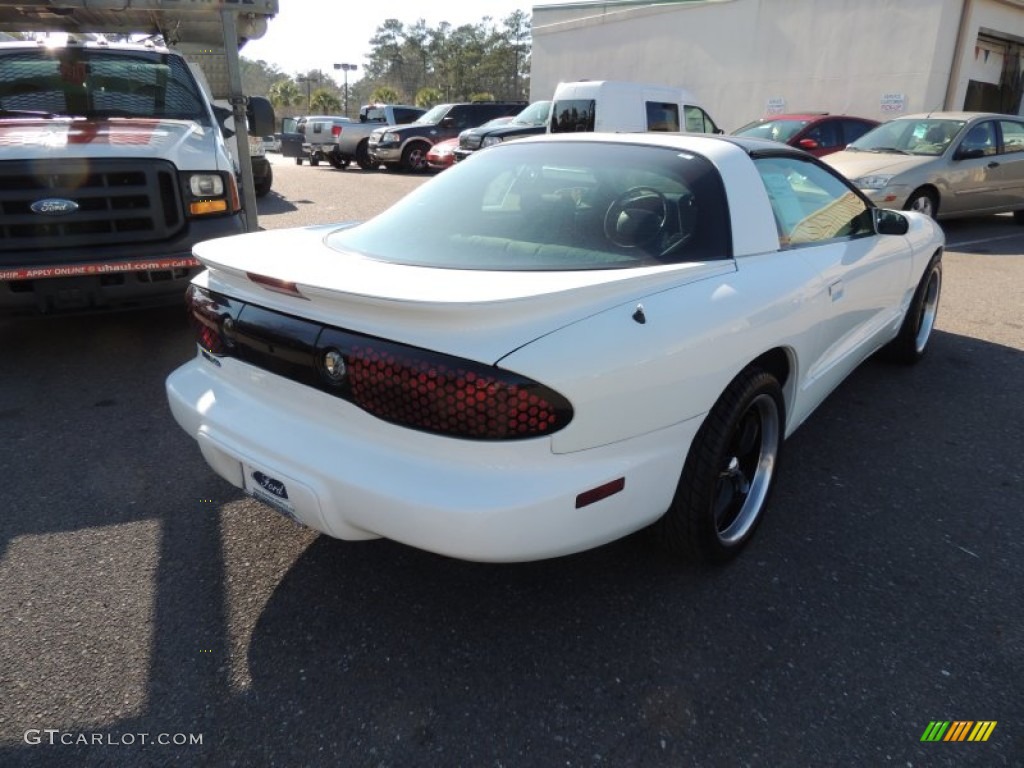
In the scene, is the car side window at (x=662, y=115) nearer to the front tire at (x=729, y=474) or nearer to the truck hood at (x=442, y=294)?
the front tire at (x=729, y=474)

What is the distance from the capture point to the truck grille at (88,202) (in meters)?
4.10

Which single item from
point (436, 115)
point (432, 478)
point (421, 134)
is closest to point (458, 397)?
point (432, 478)

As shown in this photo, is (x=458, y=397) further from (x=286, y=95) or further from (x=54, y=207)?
(x=286, y=95)

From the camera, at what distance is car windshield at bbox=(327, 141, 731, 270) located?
2.39 m

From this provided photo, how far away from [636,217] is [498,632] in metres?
1.48

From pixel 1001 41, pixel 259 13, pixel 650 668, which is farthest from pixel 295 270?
pixel 1001 41

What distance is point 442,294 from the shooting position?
1.92 meters

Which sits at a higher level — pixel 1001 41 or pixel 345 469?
pixel 1001 41

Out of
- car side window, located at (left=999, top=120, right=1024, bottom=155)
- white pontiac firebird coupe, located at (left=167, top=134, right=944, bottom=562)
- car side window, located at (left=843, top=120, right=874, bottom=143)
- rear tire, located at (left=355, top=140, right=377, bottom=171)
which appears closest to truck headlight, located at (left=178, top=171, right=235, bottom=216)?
white pontiac firebird coupe, located at (left=167, top=134, right=944, bottom=562)

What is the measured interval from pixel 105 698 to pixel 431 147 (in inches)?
713

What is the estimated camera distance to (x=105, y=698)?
199 centimetres

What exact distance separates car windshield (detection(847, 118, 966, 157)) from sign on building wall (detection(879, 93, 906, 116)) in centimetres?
849

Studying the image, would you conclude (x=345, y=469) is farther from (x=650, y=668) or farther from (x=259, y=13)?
(x=259, y=13)

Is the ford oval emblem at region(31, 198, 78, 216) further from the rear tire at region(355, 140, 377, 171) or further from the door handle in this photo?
the rear tire at region(355, 140, 377, 171)
